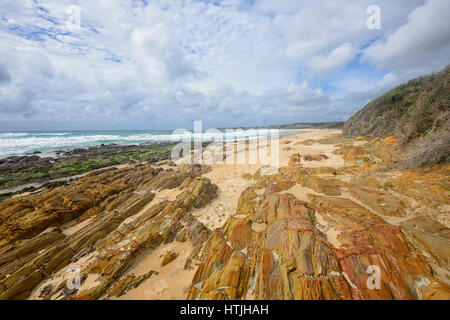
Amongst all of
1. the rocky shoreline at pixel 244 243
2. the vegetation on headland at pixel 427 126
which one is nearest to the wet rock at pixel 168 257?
the rocky shoreline at pixel 244 243

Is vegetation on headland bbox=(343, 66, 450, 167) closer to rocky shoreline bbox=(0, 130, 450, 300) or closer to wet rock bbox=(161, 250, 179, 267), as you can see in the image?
rocky shoreline bbox=(0, 130, 450, 300)

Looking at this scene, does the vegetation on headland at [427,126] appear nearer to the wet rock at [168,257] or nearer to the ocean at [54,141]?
the wet rock at [168,257]

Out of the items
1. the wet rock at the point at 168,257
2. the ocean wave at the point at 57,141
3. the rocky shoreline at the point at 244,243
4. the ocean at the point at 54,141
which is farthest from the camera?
the ocean wave at the point at 57,141

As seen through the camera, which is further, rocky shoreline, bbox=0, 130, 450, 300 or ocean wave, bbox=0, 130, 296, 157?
ocean wave, bbox=0, 130, 296, 157

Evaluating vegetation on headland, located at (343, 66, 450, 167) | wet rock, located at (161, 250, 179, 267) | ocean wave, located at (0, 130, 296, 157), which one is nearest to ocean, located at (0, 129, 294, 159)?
ocean wave, located at (0, 130, 296, 157)

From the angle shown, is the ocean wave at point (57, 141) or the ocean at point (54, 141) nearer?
the ocean at point (54, 141)
